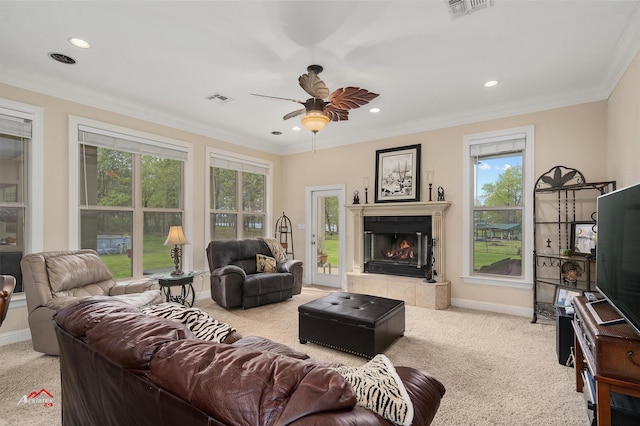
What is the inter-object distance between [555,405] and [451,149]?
343cm

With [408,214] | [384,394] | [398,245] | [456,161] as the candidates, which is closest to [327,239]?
[398,245]

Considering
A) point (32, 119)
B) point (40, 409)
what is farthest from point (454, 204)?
point (32, 119)


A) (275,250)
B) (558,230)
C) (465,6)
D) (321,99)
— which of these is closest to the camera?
(465,6)

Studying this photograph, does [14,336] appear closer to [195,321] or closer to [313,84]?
[195,321]

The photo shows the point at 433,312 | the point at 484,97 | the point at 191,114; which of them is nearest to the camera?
the point at 484,97

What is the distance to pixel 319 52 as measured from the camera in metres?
2.94

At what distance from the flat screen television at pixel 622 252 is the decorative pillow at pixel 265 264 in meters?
4.02

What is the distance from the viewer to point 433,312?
4.32 metres

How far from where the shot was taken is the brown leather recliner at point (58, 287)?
286 centimetres

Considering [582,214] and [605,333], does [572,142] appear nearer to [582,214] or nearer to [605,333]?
[582,214]

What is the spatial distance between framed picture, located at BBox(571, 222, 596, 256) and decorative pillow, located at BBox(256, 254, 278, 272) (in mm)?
3981

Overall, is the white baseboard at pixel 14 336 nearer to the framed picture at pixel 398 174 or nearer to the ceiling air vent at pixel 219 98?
the ceiling air vent at pixel 219 98

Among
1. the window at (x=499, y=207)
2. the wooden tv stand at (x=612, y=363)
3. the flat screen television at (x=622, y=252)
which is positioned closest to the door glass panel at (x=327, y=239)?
the window at (x=499, y=207)

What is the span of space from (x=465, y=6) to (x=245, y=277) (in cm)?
388
